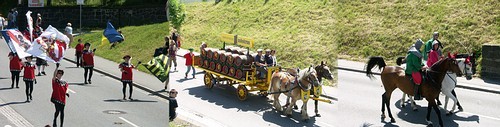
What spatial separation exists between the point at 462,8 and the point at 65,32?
273 centimetres

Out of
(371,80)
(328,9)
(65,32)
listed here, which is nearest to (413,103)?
(371,80)

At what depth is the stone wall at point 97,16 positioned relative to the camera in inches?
144

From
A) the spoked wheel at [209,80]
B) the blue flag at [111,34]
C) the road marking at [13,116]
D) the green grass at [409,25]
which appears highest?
the green grass at [409,25]

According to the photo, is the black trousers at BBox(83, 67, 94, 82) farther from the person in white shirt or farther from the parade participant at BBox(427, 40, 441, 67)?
the parade participant at BBox(427, 40, 441, 67)

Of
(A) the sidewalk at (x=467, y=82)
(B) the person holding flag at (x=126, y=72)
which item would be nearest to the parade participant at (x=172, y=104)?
(B) the person holding flag at (x=126, y=72)

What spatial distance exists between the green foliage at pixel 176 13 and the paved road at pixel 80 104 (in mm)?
803

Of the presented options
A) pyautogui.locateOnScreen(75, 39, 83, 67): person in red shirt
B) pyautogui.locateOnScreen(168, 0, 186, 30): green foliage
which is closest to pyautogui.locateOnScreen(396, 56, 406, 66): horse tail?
pyautogui.locateOnScreen(168, 0, 186, 30): green foliage

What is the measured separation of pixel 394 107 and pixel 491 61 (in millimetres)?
748

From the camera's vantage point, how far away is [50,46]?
3.51 meters

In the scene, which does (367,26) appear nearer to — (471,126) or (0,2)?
(471,126)

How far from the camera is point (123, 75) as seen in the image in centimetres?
391

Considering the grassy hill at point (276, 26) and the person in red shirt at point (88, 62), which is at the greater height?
the grassy hill at point (276, 26)

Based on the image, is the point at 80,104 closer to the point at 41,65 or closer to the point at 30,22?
the point at 41,65

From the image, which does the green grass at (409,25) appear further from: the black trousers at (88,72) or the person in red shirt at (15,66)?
the person in red shirt at (15,66)
